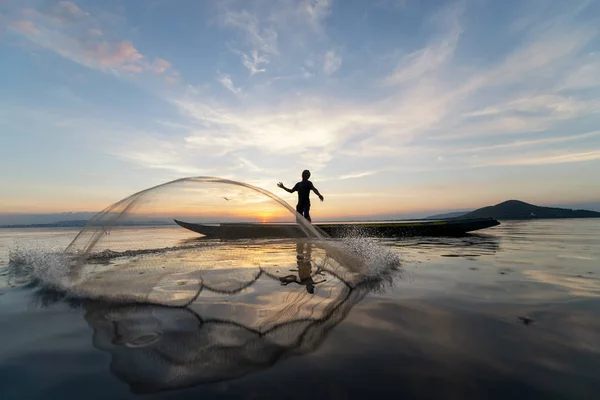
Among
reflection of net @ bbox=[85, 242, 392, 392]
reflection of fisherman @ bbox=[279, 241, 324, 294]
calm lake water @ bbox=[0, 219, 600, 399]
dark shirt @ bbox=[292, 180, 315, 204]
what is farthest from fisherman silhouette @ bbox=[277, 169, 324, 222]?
reflection of net @ bbox=[85, 242, 392, 392]

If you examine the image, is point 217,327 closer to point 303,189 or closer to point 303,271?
point 303,271

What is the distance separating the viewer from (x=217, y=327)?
3.33 m

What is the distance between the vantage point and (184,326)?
3363mm

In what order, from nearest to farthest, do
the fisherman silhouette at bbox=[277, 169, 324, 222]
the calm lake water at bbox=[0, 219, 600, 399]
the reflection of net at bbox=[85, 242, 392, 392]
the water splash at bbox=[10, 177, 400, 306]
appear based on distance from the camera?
the calm lake water at bbox=[0, 219, 600, 399] < the reflection of net at bbox=[85, 242, 392, 392] < the water splash at bbox=[10, 177, 400, 306] < the fisherman silhouette at bbox=[277, 169, 324, 222]

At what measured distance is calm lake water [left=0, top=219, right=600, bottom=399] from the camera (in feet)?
7.48

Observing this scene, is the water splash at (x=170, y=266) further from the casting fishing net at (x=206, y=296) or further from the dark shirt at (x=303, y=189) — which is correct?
the dark shirt at (x=303, y=189)

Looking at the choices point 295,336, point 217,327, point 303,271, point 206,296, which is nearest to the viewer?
point 295,336

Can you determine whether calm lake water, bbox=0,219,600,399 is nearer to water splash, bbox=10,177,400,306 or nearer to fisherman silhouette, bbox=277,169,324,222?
water splash, bbox=10,177,400,306

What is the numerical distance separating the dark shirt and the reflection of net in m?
8.39

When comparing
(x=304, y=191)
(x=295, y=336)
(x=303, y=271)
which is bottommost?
(x=295, y=336)

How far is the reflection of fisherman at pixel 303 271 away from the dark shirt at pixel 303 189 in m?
4.68

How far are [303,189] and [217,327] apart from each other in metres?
10.7

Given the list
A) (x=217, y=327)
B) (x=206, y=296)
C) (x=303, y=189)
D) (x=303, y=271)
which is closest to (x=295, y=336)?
(x=217, y=327)

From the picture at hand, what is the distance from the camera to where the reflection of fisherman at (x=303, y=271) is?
17.8 ft
